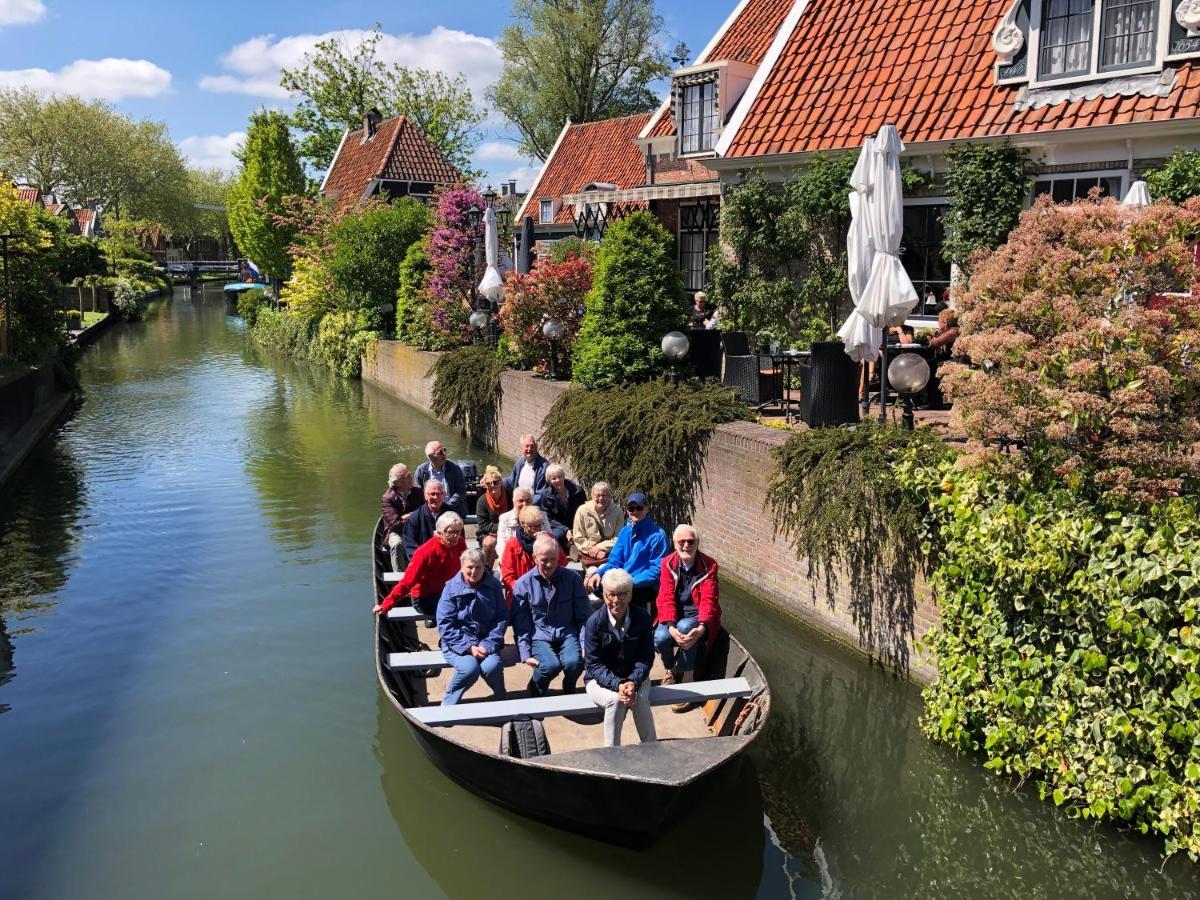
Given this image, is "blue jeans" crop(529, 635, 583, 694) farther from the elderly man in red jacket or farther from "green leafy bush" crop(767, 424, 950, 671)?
"green leafy bush" crop(767, 424, 950, 671)

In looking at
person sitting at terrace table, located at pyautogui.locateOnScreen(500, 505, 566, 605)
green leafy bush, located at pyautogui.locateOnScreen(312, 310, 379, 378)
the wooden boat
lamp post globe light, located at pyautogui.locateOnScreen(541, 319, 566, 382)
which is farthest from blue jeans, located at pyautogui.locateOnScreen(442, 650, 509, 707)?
green leafy bush, located at pyautogui.locateOnScreen(312, 310, 379, 378)

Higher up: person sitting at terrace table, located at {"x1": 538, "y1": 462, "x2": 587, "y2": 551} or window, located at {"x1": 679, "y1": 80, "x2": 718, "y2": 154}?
window, located at {"x1": 679, "y1": 80, "x2": 718, "y2": 154}

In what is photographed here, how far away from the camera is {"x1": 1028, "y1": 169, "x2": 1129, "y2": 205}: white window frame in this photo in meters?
12.0

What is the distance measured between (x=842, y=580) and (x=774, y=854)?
3.18 meters

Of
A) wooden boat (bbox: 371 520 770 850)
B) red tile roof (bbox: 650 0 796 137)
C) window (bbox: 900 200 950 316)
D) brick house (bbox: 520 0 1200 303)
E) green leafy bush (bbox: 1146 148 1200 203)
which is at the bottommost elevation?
wooden boat (bbox: 371 520 770 850)

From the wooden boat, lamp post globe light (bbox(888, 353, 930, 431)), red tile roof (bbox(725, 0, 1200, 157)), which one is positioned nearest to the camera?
the wooden boat

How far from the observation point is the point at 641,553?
8500 mm

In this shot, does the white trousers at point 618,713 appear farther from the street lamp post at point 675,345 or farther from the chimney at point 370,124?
the chimney at point 370,124

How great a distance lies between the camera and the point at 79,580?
11609 millimetres

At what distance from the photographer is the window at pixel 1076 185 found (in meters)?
12.2

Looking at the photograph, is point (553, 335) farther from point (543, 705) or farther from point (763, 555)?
point (543, 705)

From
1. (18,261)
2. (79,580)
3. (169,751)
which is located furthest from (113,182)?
(169,751)

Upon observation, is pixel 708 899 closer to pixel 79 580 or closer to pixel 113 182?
pixel 79 580

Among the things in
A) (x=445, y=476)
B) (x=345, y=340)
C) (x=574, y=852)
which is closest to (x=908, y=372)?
(x=574, y=852)
